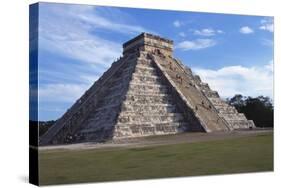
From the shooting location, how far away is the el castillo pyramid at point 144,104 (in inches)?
851

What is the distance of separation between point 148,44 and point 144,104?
234 centimetres

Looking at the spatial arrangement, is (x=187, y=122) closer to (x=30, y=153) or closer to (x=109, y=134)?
(x=109, y=134)

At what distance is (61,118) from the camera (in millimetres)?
19766

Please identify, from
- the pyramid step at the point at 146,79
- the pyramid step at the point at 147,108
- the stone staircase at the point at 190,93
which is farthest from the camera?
the pyramid step at the point at 146,79

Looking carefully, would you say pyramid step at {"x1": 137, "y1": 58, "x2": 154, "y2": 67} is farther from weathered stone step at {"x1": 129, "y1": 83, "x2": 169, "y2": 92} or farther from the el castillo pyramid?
weathered stone step at {"x1": 129, "y1": 83, "x2": 169, "y2": 92}

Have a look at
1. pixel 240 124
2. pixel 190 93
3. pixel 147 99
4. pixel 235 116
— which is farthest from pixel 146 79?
pixel 240 124

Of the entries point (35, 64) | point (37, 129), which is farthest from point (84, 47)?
point (37, 129)

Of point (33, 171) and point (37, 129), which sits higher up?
point (37, 129)

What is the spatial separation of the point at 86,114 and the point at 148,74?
11.2ft

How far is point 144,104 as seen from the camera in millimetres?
22719

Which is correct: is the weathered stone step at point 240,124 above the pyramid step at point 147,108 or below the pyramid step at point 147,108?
below

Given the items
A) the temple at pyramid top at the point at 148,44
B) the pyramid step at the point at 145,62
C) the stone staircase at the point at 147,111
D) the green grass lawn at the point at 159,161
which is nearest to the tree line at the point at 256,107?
the green grass lawn at the point at 159,161

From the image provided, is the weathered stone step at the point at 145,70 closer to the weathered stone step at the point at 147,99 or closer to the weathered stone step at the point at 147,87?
the weathered stone step at the point at 147,87

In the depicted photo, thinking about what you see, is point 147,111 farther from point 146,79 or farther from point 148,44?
point 146,79
